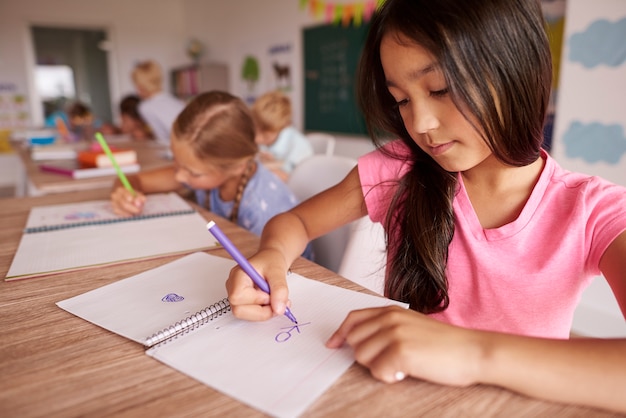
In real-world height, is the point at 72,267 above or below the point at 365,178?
below

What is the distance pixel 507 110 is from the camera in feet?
1.95

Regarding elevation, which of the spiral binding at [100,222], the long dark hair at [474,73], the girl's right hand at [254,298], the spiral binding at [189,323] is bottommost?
the spiral binding at [189,323]

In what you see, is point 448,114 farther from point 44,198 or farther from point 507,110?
point 44,198

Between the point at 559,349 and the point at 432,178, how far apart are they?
402 mm

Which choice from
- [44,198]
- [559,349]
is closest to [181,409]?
[559,349]

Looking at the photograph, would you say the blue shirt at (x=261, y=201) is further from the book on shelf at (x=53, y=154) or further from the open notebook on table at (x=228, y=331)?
the book on shelf at (x=53, y=154)

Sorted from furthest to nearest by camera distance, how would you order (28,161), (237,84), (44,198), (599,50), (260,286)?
(237,84), (28,161), (599,50), (44,198), (260,286)

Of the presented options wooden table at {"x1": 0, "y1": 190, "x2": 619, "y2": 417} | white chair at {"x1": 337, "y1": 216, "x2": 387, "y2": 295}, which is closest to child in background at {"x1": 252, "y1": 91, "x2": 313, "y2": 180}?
white chair at {"x1": 337, "y1": 216, "x2": 387, "y2": 295}

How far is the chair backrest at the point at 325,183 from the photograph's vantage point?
1.08m

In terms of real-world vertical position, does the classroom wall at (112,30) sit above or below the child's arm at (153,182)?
above

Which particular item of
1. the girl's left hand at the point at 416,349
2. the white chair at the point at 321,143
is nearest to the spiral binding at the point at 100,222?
the girl's left hand at the point at 416,349

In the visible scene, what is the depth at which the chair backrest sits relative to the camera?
1079mm

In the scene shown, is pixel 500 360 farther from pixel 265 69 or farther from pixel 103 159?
pixel 265 69

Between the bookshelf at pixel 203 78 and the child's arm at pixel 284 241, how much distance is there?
4874 mm
